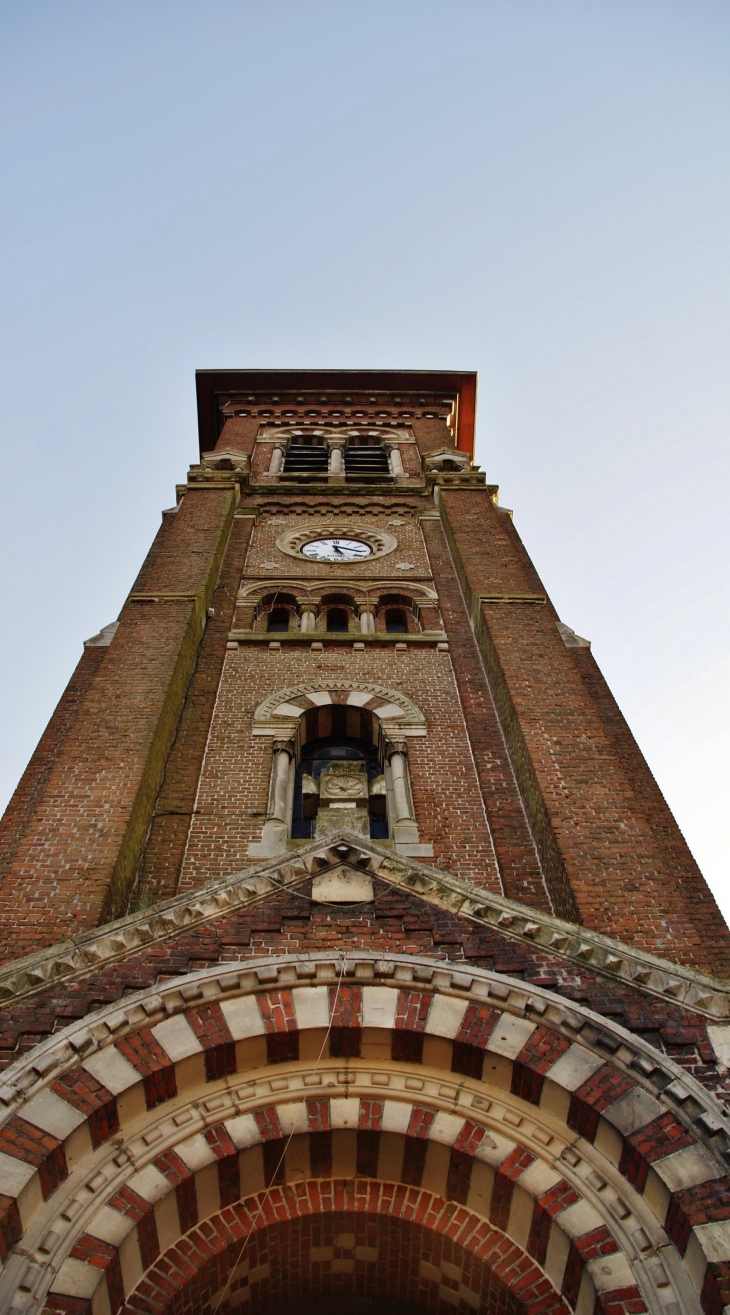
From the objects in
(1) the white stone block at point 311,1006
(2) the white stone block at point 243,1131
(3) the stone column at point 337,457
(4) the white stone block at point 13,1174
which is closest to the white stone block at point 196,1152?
(2) the white stone block at point 243,1131

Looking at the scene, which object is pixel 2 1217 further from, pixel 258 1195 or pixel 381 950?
pixel 381 950

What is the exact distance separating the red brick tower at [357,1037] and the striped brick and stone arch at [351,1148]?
0.02 m

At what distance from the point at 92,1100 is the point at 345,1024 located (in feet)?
6.13

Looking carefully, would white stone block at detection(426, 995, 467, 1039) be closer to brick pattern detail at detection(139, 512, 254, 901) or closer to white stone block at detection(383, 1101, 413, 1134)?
white stone block at detection(383, 1101, 413, 1134)

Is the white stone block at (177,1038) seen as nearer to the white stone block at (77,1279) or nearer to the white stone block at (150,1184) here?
the white stone block at (150,1184)

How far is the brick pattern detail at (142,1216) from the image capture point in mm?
7082


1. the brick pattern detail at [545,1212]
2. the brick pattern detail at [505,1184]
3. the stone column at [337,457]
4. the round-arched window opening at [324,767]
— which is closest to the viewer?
the brick pattern detail at [545,1212]

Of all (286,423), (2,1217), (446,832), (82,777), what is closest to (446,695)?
(446,832)

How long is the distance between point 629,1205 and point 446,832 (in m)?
5.62

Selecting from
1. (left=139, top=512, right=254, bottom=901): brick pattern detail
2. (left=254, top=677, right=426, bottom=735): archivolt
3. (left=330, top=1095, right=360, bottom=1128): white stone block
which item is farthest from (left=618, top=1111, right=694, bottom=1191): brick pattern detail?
(left=254, top=677, right=426, bottom=735): archivolt

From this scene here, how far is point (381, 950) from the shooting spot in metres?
8.47

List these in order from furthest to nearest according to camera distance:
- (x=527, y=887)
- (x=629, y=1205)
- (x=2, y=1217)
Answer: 1. (x=527, y=887)
2. (x=629, y=1205)
3. (x=2, y=1217)

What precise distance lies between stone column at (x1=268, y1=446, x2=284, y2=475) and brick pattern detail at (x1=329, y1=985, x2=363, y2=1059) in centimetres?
1998

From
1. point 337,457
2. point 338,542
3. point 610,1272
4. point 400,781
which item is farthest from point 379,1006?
point 337,457
